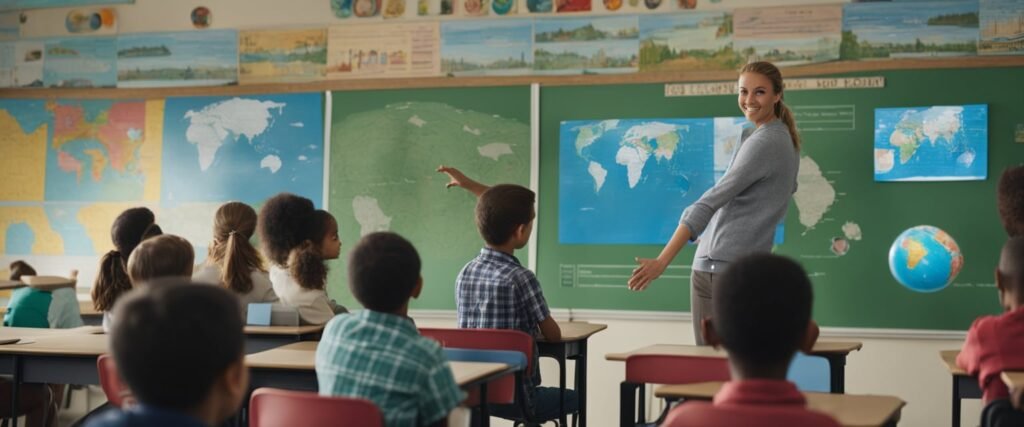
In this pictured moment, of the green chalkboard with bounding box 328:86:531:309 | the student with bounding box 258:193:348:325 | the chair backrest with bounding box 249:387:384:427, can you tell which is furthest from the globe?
the chair backrest with bounding box 249:387:384:427

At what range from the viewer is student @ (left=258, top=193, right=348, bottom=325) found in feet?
13.8

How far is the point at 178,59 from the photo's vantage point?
600 cm

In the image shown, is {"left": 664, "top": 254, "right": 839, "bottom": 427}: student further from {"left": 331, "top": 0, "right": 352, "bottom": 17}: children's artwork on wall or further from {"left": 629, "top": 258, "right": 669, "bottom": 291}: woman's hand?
{"left": 331, "top": 0, "right": 352, "bottom": 17}: children's artwork on wall

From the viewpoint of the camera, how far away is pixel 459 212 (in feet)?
18.0

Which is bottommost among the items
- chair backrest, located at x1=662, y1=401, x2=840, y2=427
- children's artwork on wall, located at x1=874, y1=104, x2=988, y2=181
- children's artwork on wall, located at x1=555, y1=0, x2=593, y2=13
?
chair backrest, located at x1=662, y1=401, x2=840, y2=427

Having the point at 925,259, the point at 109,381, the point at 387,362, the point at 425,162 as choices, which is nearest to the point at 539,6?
the point at 425,162

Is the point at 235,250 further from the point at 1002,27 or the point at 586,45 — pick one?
the point at 1002,27

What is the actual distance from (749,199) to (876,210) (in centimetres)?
156

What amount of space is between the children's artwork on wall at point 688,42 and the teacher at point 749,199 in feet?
4.82

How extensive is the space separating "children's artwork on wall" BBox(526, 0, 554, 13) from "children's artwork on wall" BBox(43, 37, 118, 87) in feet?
7.88

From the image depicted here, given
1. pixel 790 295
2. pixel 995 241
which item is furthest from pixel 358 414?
pixel 995 241

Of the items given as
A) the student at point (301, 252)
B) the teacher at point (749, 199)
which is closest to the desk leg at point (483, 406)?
the teacher at point (749, 199)

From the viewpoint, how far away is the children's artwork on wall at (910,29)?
4.82 meters

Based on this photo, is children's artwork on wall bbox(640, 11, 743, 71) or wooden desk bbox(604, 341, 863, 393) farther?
children's artwork on wall bbox(640, 11, 743, 71)
